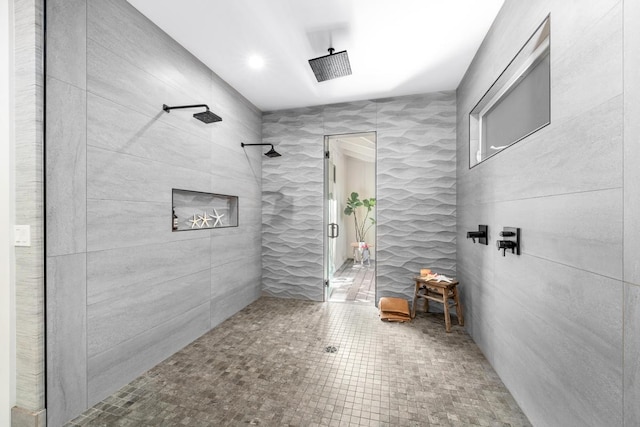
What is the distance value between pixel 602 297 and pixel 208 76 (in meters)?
3.40

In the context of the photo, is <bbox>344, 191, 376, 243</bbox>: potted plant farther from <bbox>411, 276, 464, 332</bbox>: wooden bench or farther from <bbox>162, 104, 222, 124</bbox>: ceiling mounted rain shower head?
<bbox>162, 104, 222, 124</bbox>: ceiling mounted rain shower head

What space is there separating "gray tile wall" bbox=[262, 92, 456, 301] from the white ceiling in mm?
458

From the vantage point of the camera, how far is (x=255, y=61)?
2.73 meters

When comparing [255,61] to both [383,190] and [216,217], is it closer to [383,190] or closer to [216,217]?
[216,217]

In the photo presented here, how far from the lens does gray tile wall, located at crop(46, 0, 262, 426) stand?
1.54 meters

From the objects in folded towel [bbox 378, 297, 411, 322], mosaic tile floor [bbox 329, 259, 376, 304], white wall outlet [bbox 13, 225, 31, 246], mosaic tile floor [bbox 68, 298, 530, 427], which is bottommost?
mosaic tile floor [bbox 329, 259, 376, 304]

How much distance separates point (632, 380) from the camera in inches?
35.2

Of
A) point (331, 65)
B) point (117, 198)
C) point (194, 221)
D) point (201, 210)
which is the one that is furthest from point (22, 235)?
point (331, 65)

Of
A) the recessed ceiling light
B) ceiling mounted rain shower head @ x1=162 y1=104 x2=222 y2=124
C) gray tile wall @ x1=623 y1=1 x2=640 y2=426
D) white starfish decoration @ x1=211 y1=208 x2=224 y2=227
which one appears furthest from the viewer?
white starfish decoration @ x1=211 y1=208 x2=224 y2=227

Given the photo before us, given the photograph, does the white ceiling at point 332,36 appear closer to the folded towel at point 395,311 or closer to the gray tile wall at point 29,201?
the gray tile wall at point 29,201

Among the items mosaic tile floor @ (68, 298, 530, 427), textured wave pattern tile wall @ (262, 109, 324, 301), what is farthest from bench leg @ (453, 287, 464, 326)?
textured wave pattern tile wall @ (262, 109, 324, 301)

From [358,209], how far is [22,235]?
21.5 feet

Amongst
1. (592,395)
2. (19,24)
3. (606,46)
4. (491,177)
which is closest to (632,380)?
(592,395)

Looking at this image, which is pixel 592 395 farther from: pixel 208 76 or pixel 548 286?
pixel 208 76
